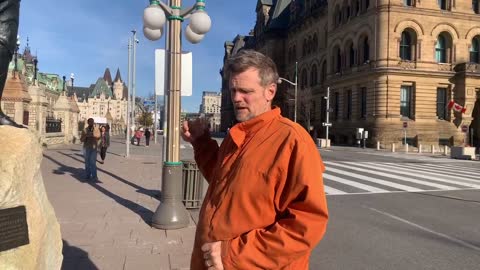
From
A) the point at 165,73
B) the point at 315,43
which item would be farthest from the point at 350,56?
the point at 165,73

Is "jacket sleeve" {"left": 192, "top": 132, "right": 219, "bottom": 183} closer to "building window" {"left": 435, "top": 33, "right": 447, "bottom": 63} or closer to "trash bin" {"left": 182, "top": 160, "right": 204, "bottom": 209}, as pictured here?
"trash bin" {"left": 182, "top": 160, "right": 204, "bottom": 209}

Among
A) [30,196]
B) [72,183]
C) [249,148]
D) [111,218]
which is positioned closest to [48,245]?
[30,196]

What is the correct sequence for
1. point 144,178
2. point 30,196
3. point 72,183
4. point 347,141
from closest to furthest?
1. point 30,196
2. point 72,183
3. point 144,178
4. point 347,141

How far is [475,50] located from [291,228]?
49765 mm

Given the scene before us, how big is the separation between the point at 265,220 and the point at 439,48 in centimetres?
4682

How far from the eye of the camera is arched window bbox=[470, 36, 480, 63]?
1735 inches

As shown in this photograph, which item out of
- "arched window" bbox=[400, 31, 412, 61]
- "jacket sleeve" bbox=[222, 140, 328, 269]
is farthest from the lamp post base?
"arched window" bbox=[400, 31, 412, 61]

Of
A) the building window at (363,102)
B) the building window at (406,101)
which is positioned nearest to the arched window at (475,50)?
the building window at (406,101)

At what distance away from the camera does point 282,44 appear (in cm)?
7275

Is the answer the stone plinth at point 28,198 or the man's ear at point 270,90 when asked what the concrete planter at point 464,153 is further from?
the man's ear at point 270,90

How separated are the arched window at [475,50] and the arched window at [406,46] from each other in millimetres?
7094

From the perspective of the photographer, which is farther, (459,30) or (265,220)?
(459,30)

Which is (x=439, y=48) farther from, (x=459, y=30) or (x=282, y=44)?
(x=282, y=44)

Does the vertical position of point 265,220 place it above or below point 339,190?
above
